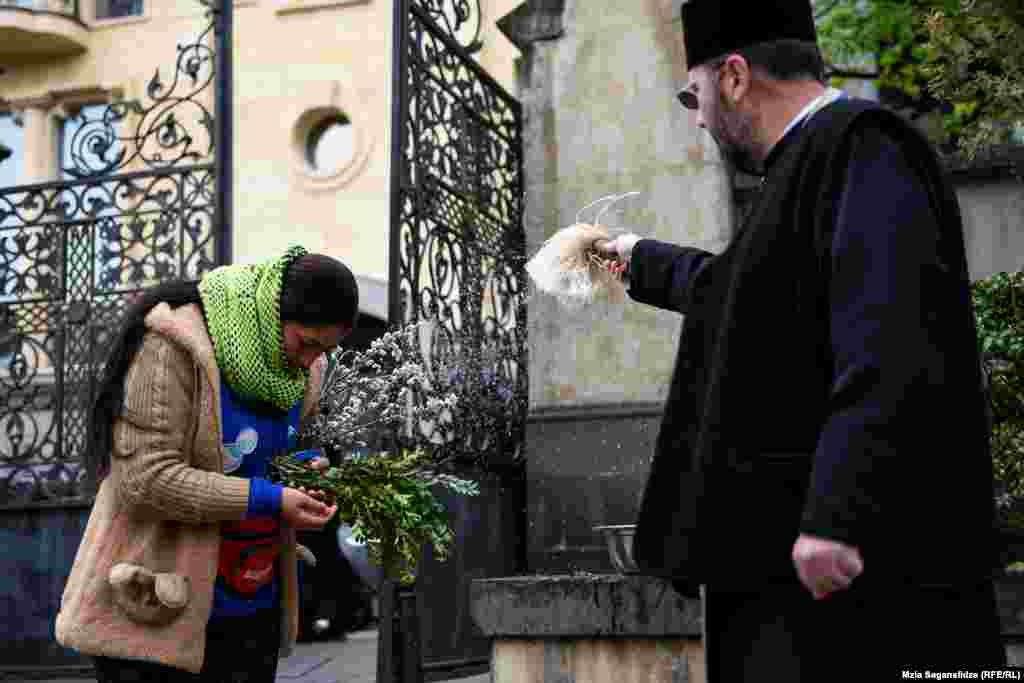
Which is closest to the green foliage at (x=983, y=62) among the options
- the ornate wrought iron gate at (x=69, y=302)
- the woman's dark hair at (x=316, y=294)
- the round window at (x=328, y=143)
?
the woman's dark hair at (x=316, y=294)

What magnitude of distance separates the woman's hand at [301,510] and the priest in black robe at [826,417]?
4.05 feet

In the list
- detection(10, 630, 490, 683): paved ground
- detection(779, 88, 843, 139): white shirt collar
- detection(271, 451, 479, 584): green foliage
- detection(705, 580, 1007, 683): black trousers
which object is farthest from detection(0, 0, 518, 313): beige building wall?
detection(705, 580, 1007, 683): black trousers

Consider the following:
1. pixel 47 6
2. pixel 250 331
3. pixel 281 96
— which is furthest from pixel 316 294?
pixel 47 6

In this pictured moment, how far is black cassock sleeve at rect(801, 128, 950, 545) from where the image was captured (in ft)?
7.52

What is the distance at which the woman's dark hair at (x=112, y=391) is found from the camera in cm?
363

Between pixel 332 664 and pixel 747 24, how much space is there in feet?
23.4

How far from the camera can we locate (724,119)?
2803 mm

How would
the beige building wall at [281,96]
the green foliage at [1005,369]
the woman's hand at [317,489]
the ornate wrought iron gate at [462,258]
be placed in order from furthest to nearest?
the beige building wall at [281,96] → the ornate wrought iron gate at [462,258] → the green foliage at [1005,369] → the woman's hand at [317,489]

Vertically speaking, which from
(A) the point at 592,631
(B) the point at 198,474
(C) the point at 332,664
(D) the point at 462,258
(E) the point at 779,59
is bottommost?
(C) the point at 332,664

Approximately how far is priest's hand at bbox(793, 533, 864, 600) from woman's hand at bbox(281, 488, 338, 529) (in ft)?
5.51

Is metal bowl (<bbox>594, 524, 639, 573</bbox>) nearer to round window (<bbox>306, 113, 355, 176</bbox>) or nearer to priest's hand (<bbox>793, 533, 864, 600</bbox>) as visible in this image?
priest's hand (<bbox>793, 533, 864, 600</bbox>)

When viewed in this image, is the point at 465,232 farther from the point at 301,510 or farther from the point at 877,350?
the point at 877,350

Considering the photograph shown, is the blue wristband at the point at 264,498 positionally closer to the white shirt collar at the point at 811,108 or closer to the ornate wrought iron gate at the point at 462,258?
the white shirt collar at the point at 811,108

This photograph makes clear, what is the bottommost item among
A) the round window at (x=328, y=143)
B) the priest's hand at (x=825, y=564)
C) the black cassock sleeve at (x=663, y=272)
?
the priest's hand at (x=825, y=564)
